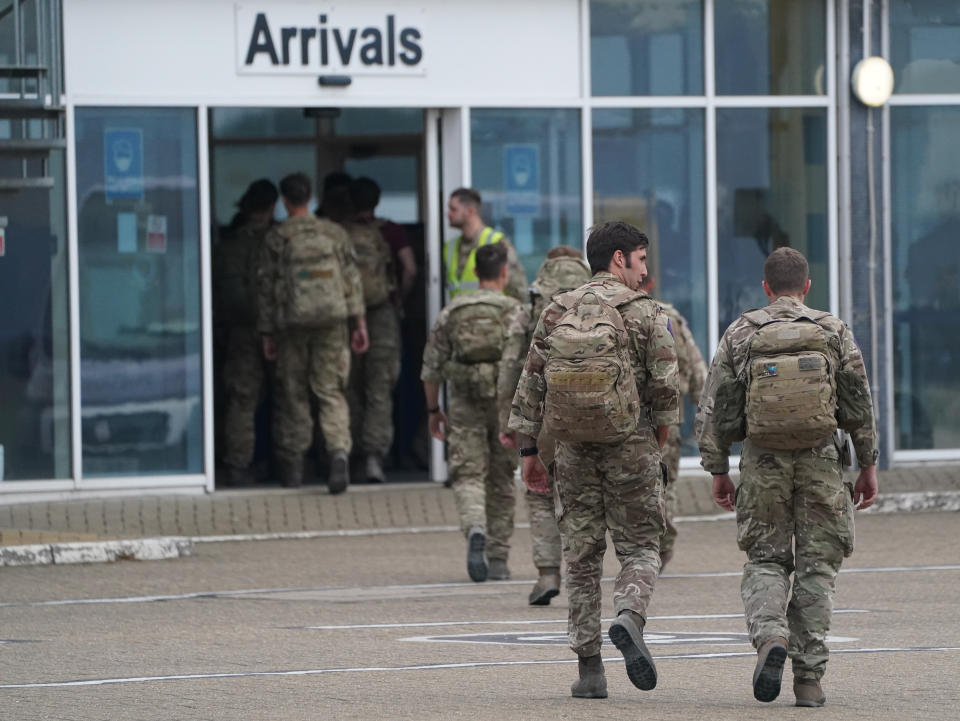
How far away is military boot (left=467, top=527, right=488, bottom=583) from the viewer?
1126 cm

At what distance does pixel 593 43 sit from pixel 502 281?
4.54 metres

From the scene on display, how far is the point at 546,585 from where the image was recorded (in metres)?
10.2

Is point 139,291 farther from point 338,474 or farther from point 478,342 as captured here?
point 478,342

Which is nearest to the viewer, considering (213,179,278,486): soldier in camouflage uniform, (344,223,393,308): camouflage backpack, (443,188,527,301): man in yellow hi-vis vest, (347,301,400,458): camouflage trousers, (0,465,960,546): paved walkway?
(443,188,527,301): man in yellow hi-vis vest

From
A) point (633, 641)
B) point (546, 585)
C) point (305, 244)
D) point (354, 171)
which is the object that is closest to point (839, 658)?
point (633, 641)

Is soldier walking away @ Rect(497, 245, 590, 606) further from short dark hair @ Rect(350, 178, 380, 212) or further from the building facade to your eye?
short dark hair @ Rect(350, 178, 380, 212)

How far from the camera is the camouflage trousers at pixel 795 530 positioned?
23.7 ft

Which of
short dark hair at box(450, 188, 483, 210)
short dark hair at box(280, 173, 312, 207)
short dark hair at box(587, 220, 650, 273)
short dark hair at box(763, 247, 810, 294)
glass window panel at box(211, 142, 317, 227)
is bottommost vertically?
short dark hair at box(763, 247, 810, 294)

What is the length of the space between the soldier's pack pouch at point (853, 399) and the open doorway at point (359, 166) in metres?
9.29

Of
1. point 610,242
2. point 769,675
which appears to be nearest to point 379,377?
point 610,242

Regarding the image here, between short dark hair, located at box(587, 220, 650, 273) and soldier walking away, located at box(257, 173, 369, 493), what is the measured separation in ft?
23.7

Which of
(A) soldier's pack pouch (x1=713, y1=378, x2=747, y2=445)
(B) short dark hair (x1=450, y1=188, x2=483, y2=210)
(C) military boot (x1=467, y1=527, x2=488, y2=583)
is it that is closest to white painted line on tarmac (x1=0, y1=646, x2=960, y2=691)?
(A) soldier's pack pouch (x1=713, y1=378, x2=747, y2=445)

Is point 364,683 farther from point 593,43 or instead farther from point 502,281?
point 593,43

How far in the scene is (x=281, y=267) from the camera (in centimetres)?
1474
